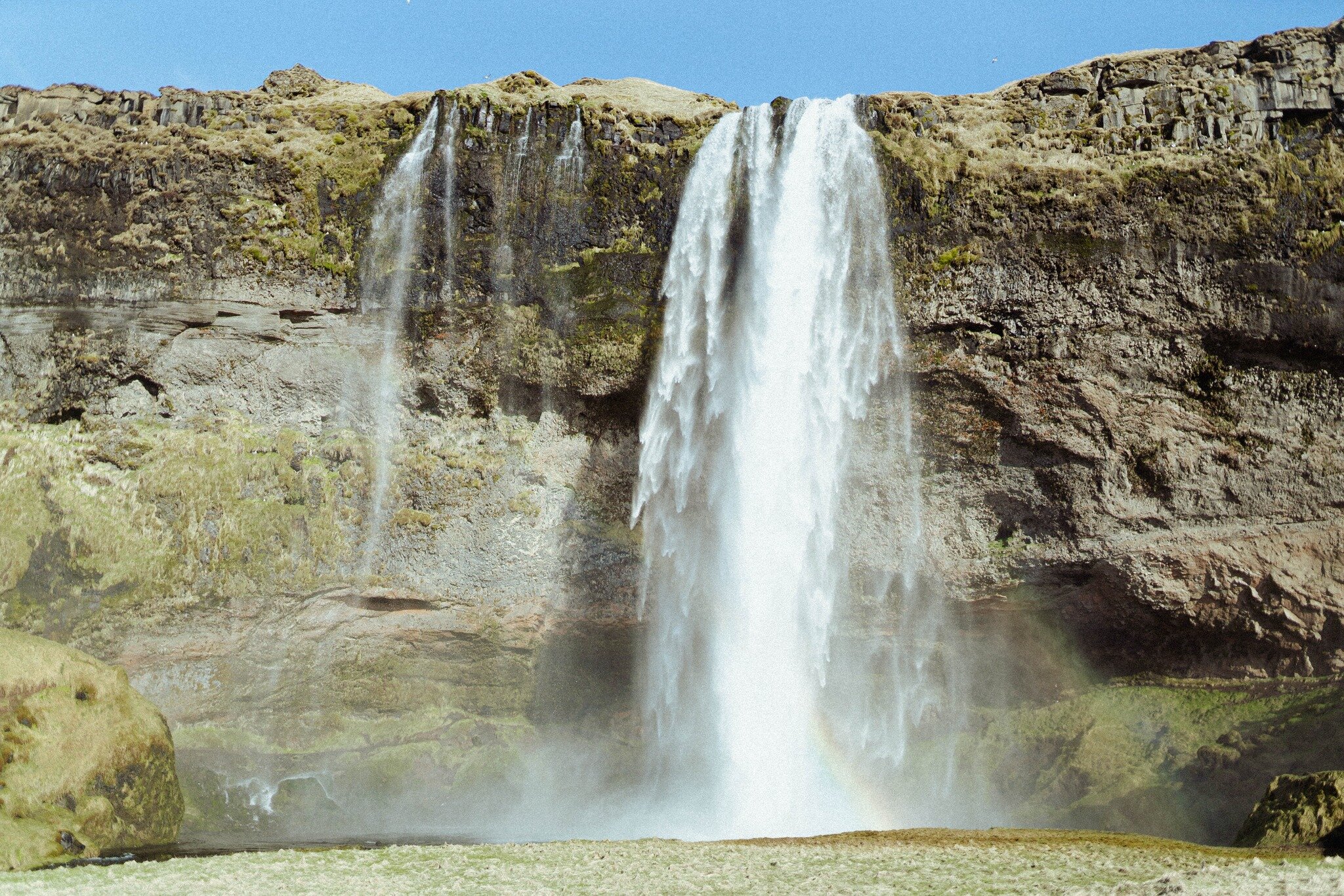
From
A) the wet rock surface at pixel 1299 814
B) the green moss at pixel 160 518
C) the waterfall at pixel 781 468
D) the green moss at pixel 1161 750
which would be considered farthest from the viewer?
the green moss at pixel 160 518

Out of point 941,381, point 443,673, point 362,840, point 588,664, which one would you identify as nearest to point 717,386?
point 941,381

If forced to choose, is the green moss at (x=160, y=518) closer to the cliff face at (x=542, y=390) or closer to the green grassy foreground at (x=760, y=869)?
the cliff face at (x=542, y=390)

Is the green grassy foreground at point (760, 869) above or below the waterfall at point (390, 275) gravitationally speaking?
below

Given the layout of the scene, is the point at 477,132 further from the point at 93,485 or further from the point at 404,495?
the point at 93,485

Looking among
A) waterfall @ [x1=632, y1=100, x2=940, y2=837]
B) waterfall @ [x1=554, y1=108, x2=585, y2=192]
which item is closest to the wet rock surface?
waterfall @ [x1=632, y1=100, x2=940, y2=837]

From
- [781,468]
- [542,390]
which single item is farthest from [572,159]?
[781,468]

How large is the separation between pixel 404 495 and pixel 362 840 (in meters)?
8.48

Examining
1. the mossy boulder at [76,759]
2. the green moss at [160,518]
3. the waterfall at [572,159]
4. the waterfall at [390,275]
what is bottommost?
the mossy boulder at [76,759]

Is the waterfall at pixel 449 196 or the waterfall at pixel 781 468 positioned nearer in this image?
the waterfall at pixel 781 468

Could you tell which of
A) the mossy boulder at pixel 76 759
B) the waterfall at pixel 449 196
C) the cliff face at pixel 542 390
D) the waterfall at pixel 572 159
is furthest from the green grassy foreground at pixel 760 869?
the waterfall at pixel 572 159

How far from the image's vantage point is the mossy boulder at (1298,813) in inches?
567

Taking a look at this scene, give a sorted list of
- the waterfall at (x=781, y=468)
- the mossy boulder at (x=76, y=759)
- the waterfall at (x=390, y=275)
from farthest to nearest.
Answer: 1. the waterfall at (x=390, y=275)
2. the waterfall at (x=781, y=468)
3. the mossy boulder at (x=76, y=759)

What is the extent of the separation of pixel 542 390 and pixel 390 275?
4.39 meters

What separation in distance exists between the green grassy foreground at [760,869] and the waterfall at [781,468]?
27.2ft
